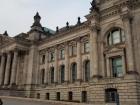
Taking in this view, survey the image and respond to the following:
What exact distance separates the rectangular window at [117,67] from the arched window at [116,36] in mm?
2994

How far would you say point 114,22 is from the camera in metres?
36.9

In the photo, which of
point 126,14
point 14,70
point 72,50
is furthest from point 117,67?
point 14,70

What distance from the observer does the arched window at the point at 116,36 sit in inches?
1415

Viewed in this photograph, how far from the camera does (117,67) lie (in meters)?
35.5

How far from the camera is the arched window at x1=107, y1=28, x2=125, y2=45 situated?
35.9m

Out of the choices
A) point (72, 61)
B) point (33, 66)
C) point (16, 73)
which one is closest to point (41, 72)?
point (33, 66)

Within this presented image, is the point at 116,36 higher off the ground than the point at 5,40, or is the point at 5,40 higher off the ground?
the point at 5,40

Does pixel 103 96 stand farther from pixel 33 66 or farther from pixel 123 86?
pixel 33 66

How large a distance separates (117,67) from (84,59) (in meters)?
9.43

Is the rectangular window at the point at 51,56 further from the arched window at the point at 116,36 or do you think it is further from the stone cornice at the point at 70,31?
the arched window at the point at 116,36

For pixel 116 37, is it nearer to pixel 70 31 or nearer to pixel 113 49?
pixel 113 49

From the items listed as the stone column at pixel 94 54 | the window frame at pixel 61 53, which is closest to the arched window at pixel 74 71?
the window frame at pixel 61 53

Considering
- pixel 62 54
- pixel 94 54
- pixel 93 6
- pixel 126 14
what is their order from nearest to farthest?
pixel 126 14, pixel 94 54, pixel 93 6, pixel 62 54

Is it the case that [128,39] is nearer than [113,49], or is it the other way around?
[128,39]
